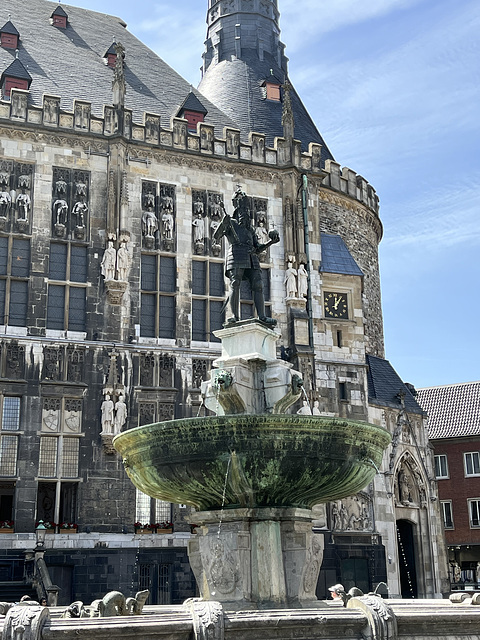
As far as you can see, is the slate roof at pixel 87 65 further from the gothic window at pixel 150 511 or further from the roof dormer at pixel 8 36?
the gothic window at pixel 150 511

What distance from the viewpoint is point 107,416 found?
2341 centimetres

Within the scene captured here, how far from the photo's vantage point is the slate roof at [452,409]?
42.1 meters

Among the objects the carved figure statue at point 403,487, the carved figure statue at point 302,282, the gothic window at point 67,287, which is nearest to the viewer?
the gothic window at point 67,287

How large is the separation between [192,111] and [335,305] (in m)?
8.76

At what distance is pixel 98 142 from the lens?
25.9 meters

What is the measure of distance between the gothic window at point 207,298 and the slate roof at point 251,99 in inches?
274

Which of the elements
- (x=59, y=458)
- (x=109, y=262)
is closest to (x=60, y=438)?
(x=59, y=458)

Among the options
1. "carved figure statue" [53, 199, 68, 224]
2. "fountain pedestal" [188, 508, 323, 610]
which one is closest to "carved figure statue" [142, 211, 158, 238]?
"carved figure statue" [53, 199, 68, 224]

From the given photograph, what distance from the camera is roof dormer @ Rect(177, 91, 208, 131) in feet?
96.3

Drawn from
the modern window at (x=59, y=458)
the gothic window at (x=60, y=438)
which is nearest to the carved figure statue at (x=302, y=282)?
the gothic window at (x=60, y=438)

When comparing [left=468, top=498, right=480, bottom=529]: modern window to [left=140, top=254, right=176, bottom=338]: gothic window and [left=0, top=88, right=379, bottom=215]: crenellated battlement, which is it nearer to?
[left=0, top=88, right=379, bottom=215]: crenellated battlement

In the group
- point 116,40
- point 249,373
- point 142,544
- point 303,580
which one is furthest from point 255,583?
point 116,40

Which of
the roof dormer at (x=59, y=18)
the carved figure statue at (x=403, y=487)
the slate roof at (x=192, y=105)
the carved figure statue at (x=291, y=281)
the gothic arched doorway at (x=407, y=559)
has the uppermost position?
the roof dormer at (x=59, y=18)

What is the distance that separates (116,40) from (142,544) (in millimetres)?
20573
